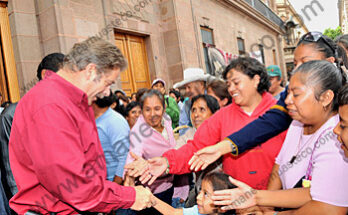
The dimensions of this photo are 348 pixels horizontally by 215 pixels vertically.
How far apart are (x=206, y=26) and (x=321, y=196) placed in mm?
9566

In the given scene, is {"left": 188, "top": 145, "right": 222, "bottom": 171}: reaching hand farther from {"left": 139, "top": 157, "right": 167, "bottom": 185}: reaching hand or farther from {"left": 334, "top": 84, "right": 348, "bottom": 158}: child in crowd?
{"left": 334, "top": 84, "right": 348, "bottom": 158}: child in crowd

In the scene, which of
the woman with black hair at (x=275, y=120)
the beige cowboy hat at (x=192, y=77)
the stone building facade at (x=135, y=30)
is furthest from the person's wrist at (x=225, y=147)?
the stone building facade at (x=135, y=30)

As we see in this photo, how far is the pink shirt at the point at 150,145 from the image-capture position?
2.64 m

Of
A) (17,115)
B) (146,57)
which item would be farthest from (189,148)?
(146,57)

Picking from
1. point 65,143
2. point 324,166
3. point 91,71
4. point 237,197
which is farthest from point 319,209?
point 91,71

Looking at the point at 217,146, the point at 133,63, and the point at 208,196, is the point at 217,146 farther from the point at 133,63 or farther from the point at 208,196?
the point at 133,63

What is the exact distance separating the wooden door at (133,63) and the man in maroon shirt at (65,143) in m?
5.17

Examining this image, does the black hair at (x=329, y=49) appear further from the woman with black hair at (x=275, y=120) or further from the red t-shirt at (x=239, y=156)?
the red t-shirt at (x=239, y=156)

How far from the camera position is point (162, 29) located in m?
7.88

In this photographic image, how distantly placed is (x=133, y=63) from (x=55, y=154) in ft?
19.7

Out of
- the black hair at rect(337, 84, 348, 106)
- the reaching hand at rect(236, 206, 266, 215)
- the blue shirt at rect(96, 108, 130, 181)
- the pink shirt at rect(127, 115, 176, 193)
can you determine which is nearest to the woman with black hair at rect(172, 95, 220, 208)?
the pink shirt at rect(127, 115, 176, 193)

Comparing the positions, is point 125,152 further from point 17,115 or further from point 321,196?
point 321,196

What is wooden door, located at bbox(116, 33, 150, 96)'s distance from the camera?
6.72 meters

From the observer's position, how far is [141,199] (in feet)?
5.71
